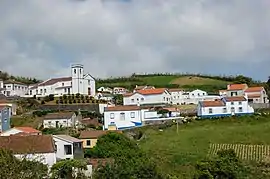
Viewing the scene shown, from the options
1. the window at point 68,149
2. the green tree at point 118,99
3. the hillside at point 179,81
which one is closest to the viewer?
the window at point 68,149

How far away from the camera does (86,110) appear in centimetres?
6056

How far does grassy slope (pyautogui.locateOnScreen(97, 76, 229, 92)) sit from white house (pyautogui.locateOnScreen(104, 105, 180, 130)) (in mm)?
27321

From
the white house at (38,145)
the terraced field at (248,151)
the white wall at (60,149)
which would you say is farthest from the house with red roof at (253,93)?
the white house at (38,145)

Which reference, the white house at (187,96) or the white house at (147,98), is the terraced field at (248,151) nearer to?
the white house at (147,98)

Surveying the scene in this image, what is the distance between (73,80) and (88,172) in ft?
138

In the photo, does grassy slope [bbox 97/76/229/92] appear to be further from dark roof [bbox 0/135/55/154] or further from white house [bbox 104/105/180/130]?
dark roof [bbox 0/135/55/154]

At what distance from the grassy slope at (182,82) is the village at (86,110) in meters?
A: 10.2

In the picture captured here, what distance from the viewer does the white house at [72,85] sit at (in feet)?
232

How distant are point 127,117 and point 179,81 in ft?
127

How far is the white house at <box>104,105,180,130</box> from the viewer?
53.8m

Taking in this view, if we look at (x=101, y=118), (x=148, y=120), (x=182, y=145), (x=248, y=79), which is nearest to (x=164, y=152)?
(x=182, y=145)

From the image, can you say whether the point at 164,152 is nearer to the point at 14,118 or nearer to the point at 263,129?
the point at 263,129

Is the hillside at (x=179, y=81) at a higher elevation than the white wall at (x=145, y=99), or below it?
higher

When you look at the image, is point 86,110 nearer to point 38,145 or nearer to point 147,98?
point 147,98
